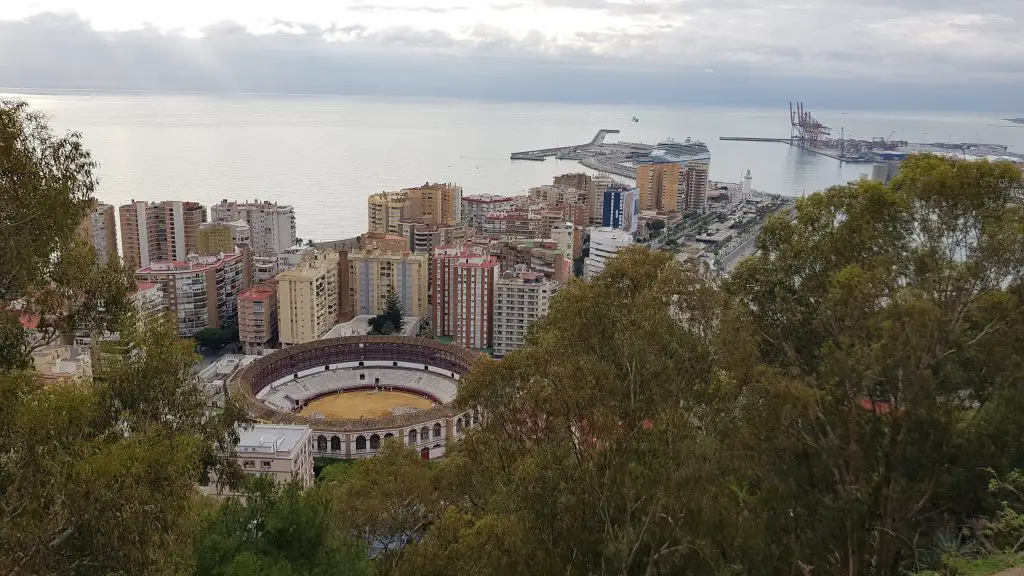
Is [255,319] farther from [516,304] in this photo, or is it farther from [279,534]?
[279,534]

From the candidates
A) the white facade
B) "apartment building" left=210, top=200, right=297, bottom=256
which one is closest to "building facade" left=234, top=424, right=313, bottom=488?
the white facade

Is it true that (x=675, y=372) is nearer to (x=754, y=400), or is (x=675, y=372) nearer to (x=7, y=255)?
(x=754, y=400)

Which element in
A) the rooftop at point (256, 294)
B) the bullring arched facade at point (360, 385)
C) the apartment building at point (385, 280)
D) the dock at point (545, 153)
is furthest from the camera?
the dock at point (545, 153)

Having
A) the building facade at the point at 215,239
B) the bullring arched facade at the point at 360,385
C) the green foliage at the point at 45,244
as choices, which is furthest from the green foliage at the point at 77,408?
the building facade at the point at 215,239

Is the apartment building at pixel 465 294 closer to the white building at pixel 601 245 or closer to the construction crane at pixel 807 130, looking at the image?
the white building at pixel 601 245

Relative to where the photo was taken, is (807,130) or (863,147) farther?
(807,130)

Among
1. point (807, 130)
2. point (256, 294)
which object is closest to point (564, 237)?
point (256, 294)
